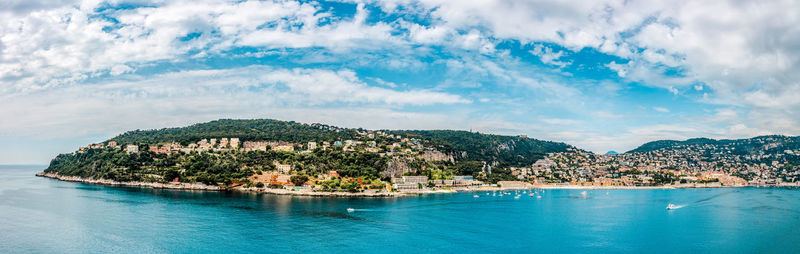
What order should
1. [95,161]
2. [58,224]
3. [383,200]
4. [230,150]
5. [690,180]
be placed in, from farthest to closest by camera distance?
[690,180] < [230,150] < [95,161] < [383,200] < [58,224]

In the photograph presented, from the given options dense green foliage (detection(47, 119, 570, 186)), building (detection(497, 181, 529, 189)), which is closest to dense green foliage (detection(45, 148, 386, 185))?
dense green foliage (detection(47, 119, 570, 186))

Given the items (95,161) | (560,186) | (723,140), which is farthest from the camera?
(723,140)

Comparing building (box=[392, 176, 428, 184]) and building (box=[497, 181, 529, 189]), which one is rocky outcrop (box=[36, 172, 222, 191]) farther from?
building (box=[497, 181, 529, 189])

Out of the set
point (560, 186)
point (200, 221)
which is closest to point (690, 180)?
point (560, 186)

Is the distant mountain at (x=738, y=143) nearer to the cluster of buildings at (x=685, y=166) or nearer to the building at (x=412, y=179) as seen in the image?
the cluster of buildings at (x=685, y=166)

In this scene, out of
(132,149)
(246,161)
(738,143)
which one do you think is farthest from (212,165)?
(738,143)

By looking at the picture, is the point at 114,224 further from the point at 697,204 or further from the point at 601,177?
the point at 601,177

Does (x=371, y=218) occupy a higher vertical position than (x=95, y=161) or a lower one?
lower

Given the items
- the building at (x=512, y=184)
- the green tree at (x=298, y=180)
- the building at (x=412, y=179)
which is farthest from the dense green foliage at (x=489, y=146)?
the green tree at (x=298, y=180)
